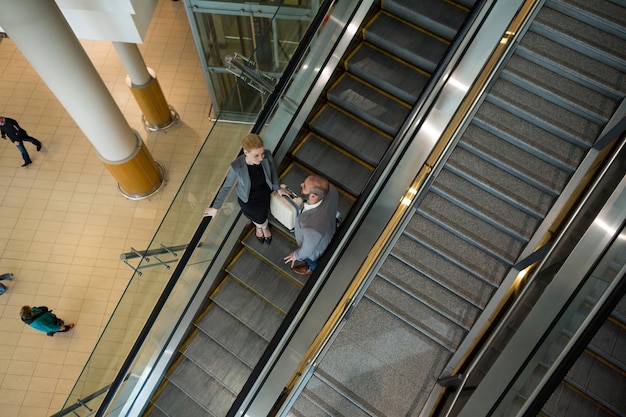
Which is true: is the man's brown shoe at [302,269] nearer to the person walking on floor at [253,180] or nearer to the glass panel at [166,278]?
the person walking on floor at [253,180]

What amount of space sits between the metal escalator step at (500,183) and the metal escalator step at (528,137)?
15.5 inches

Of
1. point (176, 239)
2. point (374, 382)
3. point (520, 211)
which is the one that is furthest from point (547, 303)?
point (176, 239)

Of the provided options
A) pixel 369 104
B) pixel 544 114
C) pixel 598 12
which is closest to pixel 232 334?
pixel 369 104

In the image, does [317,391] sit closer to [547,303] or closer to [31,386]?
[547,303]

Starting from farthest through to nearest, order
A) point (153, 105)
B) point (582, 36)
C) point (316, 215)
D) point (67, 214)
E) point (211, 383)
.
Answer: point (153, 105)
point (67, 214)
point (211, 383)
point (582, 36)
point (316, 215)

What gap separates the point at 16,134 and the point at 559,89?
9.32m

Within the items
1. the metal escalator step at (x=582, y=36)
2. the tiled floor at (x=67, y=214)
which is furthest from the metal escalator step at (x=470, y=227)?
the tiled floor at (x=67, y=214)

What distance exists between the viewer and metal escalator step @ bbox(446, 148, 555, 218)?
6.39 metres

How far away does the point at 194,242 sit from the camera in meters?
6.14

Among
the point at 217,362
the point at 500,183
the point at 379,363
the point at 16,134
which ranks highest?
the point at 500,183

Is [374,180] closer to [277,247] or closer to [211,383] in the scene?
[277,247]

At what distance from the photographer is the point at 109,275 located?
924cm

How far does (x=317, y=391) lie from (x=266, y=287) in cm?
144

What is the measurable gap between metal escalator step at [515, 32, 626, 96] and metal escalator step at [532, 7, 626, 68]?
7 centimetres
